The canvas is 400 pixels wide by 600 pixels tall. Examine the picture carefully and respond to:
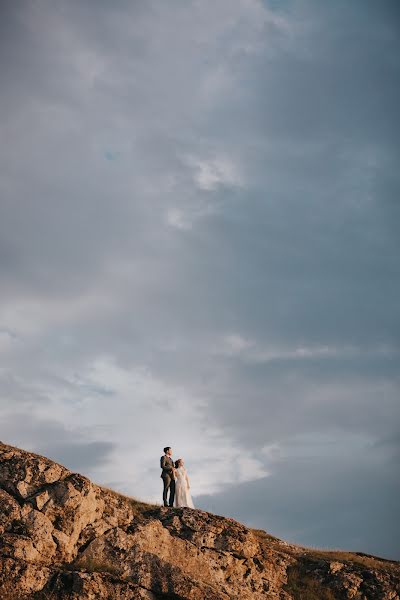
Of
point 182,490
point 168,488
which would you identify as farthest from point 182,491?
point 168,488

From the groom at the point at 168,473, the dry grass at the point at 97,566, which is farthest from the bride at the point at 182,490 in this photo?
the dry grass at the point at 97,566

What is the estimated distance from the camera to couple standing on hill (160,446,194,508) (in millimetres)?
34938

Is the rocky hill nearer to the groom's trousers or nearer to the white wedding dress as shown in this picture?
the groom's trousers

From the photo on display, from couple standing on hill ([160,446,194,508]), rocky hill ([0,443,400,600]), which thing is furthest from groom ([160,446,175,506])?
rocky hill ([0,443,400,600])

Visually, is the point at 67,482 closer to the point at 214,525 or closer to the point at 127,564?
the point at 127,564

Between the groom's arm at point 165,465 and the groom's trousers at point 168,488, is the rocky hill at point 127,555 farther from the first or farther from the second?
the groom's arm at point 165,465

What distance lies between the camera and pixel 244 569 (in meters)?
26.8

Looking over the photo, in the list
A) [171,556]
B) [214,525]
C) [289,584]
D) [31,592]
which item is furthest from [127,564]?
[289,584]

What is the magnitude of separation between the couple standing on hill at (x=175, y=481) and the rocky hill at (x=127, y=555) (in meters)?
4.56

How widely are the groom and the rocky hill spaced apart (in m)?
4.45

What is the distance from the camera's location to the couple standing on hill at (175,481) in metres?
34.9

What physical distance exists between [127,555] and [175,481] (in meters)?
12.6

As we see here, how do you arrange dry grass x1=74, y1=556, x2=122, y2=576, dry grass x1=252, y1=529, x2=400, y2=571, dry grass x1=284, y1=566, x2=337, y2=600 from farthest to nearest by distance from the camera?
1. dry grass x1=252, y1=529, x2=400, y2=571
2. dry grass x1=284, y1=566, x2=337, y2=600
3. dry grass x1=74, y1=556, x2=122, y2=576

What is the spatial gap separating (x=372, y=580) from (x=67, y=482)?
15.8m
